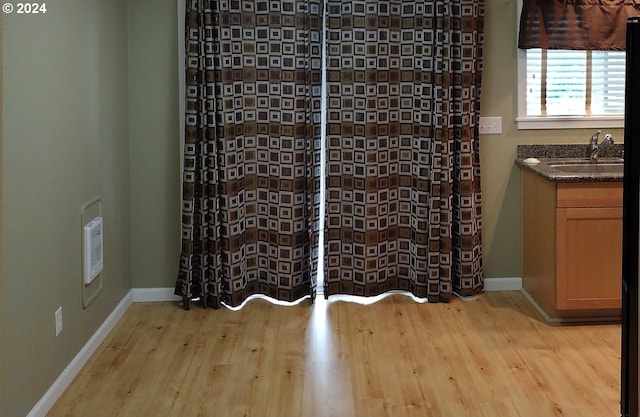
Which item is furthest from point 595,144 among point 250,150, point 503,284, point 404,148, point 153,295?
point 153,295

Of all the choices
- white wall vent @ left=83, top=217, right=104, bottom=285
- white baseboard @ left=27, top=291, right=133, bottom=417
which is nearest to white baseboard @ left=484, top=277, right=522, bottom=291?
white baseboard @ left=27, top=291, right=133, bottom=417

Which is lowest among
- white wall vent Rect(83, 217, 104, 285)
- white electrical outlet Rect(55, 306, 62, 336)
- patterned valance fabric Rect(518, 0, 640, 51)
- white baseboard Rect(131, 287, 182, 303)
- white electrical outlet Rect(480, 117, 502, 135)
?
white baseboard Rect(131, 287, 182, 303)

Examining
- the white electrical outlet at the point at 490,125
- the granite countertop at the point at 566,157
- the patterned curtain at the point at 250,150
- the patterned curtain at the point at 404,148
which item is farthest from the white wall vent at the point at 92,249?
the granite countertop at the point at 566,157

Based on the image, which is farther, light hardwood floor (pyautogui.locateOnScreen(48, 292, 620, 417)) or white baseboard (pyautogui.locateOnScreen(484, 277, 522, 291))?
white baseboard (pyautogui.locateOnScreen(484, 277, 522, 291))

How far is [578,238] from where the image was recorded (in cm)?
427

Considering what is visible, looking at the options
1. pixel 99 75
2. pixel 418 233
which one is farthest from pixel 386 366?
pixel 99 75

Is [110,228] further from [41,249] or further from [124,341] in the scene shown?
[41,249]

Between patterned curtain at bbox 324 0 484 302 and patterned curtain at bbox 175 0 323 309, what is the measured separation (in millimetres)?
152

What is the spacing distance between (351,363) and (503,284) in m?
1.62

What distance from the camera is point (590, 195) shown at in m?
4.24

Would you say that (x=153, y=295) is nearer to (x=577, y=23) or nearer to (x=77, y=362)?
(x=77, y=362)

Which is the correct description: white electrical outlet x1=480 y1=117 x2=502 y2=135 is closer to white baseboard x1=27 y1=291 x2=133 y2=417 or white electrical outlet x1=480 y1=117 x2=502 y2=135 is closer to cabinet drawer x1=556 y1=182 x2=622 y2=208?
cabinet drawer x1=556 y1=182 x2=622 y2=208

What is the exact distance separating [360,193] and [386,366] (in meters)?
1.37

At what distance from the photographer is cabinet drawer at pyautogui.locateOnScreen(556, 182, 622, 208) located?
4230 millimetres
